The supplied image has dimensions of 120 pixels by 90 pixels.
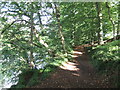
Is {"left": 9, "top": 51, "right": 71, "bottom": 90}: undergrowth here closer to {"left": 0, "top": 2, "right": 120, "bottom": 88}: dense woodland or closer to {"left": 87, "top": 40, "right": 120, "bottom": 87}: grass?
{"left": 0, "top": 2, "right": 120, "bottom": 88}: dense woodland

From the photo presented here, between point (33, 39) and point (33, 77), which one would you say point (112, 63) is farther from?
point (33, 39)

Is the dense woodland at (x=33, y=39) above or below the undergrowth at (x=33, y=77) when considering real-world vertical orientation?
above

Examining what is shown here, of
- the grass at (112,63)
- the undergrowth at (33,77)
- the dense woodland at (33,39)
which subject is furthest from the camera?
the dense woodland at (33,39)

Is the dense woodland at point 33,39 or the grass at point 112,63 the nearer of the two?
the grass at point 112,63

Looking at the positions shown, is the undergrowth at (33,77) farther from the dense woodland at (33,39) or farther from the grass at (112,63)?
the grass at (112,63)

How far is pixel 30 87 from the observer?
561cm

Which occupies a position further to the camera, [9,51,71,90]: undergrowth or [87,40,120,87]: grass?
[9,51,71,90]: undergrowth

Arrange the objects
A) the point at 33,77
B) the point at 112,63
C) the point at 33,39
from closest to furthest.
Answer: the point at 112,63 < the point at 33,77 < the point at 33,39

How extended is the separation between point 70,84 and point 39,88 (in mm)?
1540

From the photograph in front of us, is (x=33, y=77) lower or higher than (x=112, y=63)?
lower

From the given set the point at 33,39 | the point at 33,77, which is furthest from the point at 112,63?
the point at 33,39

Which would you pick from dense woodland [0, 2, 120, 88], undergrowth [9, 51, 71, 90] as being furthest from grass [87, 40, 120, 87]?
undergrowth [9, 51, 71, 90]

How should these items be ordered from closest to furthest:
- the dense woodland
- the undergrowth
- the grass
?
the grass, the undergrowth, the dense woodland

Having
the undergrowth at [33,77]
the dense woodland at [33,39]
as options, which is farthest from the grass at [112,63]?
the undergrowth at [33,77]
